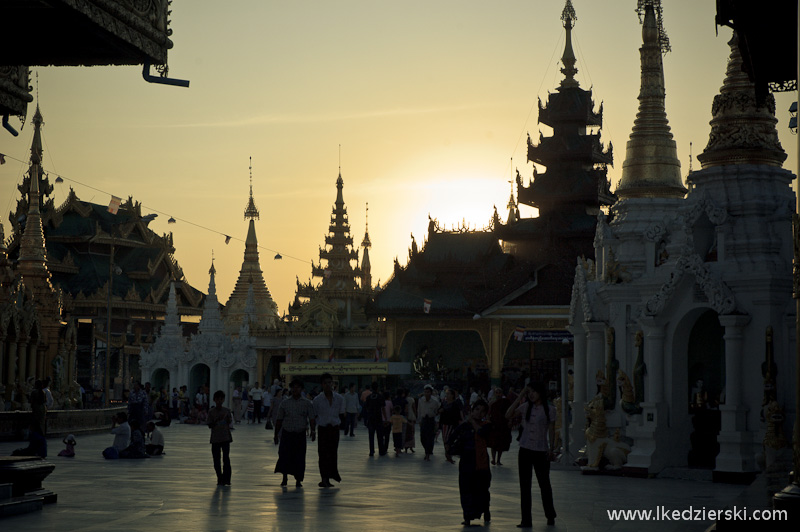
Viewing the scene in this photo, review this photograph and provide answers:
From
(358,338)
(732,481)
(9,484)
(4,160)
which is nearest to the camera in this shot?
(9,484)

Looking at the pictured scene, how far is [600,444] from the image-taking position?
1967 centimetres

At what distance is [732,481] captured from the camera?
17.4m

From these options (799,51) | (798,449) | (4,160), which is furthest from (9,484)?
(4,160)

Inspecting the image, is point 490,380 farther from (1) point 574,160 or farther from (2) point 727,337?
(2) point 727,337

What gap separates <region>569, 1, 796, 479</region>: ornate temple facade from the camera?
17.5 meters

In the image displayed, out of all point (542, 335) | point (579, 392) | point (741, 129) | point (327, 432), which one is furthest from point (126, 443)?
point (542, 335)

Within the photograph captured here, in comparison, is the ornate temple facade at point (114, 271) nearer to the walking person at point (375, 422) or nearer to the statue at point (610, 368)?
the walking person at point (375, 422)

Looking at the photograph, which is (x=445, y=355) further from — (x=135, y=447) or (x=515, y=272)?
(x=135, y=447)

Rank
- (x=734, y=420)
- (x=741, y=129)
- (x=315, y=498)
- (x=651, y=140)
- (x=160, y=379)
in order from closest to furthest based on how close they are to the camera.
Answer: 1. (x=315, y=498)
2. (x=734, y=420)
3. (x=741, y=129)
4. (x=651, y=140)
5. (x=160, y=379)

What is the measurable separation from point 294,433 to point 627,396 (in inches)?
239

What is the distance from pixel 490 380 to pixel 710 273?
27.2m

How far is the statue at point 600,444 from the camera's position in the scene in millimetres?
19484

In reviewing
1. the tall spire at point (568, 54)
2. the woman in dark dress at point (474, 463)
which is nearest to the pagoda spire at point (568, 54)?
the tall spire at point (568, 54)

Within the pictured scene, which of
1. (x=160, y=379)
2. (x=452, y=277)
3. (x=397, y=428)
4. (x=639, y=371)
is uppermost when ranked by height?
(x=452, y=277)
